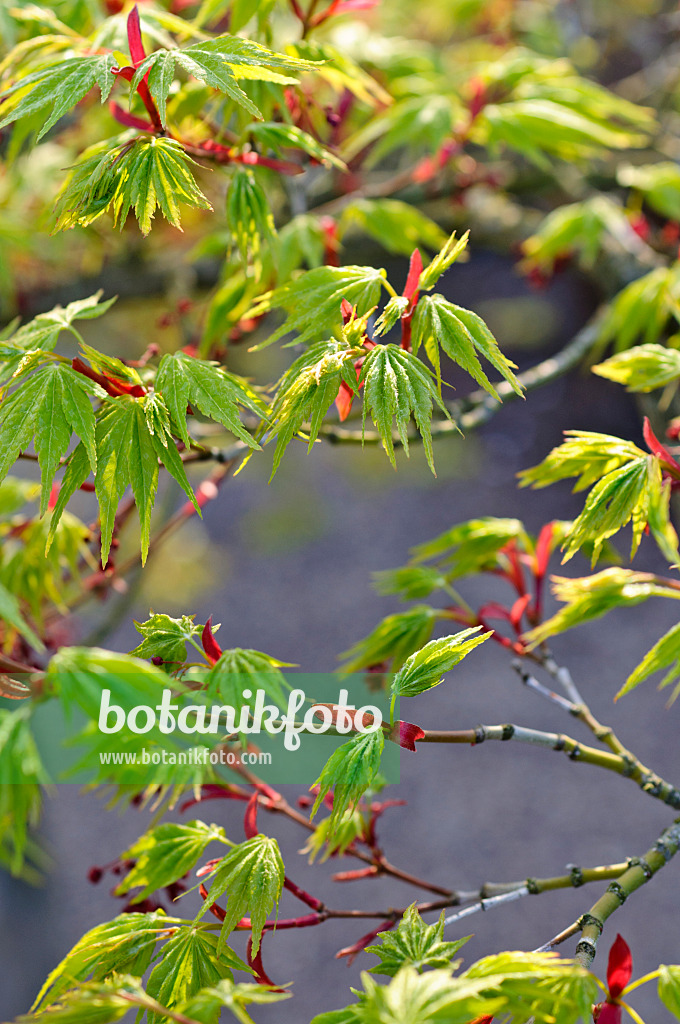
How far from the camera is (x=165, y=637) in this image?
87 centimetres

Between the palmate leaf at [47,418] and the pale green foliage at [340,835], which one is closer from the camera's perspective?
the palmate leaf at [47,418]

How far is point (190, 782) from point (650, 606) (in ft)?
11.7

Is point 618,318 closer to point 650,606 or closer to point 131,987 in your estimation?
point 131,987

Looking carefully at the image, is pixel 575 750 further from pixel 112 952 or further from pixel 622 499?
pixel 112 952

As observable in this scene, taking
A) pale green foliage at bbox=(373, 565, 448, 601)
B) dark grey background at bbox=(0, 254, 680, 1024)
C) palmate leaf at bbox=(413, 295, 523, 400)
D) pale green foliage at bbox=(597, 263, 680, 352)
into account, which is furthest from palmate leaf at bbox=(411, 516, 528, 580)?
dark grey background at bbox=(0, 254, 680, 1024)

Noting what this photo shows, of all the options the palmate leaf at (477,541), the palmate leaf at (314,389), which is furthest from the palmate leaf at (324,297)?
the palmate leaf at (477,541)

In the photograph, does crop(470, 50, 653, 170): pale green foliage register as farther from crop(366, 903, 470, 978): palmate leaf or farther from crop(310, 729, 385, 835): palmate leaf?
crop(366, 903, 470, 978): palmate leaf

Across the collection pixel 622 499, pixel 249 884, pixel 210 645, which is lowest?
pixel 249 884

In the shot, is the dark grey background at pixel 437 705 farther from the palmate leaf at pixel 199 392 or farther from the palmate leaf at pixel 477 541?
the palmate leaf at pixel 199 392

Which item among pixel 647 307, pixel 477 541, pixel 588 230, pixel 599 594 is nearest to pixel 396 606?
pixel 588 230

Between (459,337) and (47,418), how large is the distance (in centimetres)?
47

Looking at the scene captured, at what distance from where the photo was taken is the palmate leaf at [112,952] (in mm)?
813

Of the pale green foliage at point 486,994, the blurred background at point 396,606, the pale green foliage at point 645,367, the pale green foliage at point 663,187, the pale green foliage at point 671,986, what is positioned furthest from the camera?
the blurred background at point 396,606

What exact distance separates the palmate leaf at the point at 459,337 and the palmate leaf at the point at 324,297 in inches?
3.6
